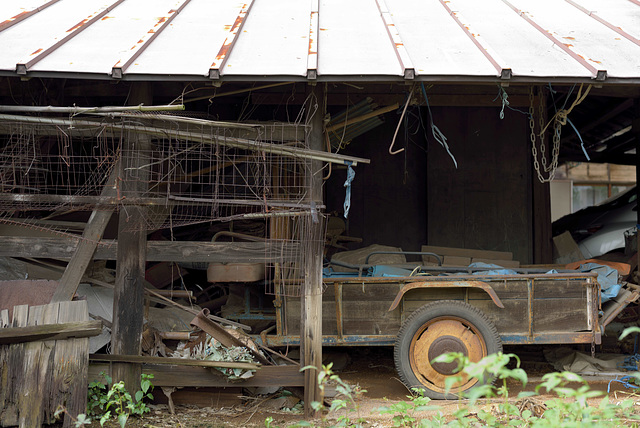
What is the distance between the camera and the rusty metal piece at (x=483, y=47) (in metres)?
4.84

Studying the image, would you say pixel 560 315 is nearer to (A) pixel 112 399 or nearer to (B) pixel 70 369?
(A) pixel 112 399

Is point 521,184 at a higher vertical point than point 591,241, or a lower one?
higher

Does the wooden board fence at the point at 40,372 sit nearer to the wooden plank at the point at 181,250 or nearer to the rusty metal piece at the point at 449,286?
the wooden plank at the point at 181,250

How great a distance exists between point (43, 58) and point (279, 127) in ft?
7.06

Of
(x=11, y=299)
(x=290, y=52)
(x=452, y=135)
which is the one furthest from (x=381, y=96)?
(x=11, y=299)

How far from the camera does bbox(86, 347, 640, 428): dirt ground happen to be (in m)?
5.10

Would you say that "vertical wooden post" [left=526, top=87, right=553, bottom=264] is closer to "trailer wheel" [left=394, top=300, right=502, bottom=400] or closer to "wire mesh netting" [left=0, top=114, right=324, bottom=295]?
"trailer wheel" [left=394, top=300, right=502, bottom=400]

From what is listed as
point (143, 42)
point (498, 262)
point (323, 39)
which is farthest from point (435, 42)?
point (498, 262)

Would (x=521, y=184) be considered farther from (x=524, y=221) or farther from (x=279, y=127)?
(x=279, y=127)

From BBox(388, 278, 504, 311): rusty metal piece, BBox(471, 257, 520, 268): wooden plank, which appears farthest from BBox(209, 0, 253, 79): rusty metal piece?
BBox(471, 257, 520, 268): wooden plank

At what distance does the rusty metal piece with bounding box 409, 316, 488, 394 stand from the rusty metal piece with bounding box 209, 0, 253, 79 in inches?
127

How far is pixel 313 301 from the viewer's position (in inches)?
208

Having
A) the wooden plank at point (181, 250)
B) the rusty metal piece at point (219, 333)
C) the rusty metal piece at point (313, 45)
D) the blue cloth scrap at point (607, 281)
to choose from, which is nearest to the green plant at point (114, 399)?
the rusty metal piece at point (219, 333)

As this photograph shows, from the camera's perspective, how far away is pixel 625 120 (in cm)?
1073
